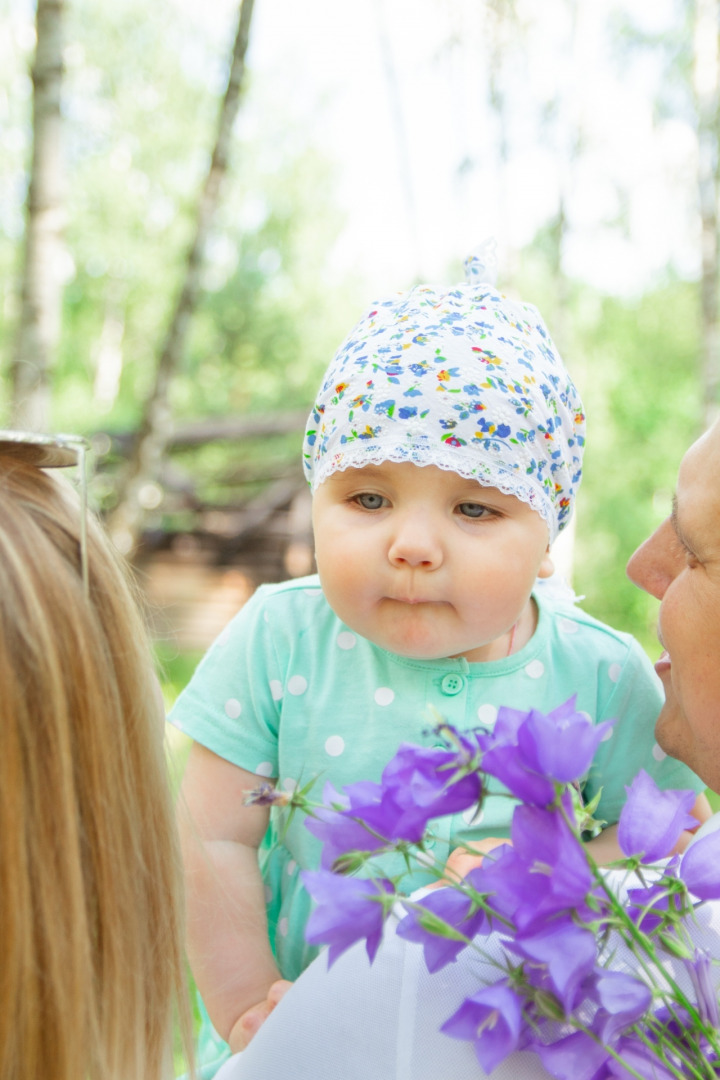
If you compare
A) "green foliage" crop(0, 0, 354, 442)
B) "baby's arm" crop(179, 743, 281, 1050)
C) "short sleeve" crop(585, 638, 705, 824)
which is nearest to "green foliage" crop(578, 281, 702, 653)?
"green foliage" crop(0, 0, 354, 442)

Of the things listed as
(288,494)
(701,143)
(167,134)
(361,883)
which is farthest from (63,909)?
(167,134)

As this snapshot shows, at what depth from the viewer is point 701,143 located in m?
13.6

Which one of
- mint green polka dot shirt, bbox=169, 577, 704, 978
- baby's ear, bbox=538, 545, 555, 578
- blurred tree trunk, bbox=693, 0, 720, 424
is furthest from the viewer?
blurred tree trunk, bbox=693, 0, 720, 424

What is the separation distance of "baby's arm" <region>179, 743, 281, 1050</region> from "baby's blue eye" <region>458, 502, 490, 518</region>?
738mm

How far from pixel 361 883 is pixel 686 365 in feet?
93.8

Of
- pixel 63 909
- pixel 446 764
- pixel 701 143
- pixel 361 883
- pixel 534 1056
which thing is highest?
pixel 701 143

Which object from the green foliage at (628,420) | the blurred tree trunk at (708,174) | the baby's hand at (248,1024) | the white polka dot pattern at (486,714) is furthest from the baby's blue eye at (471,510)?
the green foliage at (628,420)

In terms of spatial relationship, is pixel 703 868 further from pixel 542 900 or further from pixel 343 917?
pixel 343 917

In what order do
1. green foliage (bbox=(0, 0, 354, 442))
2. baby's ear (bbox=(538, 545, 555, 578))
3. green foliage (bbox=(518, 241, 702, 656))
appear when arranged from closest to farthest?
baby's ear (bbox=(538, 545, 555, 578)), green foliage (bbox=(518, 241, 702, 656)), green foliage (bbox=(0, 0, 354, 442))

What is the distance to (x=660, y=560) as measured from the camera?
1.93 m

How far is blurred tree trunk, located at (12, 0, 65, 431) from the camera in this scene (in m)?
5.55

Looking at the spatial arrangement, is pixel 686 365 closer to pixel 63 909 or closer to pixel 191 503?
pixel 191 503

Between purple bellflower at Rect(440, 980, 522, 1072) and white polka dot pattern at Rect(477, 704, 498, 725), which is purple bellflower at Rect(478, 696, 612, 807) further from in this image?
white polka dot pattern at Rect(477, 704, 498, 725)

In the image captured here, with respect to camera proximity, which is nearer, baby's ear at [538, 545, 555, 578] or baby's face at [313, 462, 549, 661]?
baby's face at [313, 462, 549, 661]
